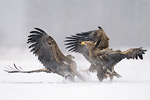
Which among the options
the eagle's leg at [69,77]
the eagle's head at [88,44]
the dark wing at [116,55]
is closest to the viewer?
the dark wing at [116,55]

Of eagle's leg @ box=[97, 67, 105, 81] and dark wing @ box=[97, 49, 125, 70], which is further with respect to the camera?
eagle's leg @ box=[97, 67, 105, 81]

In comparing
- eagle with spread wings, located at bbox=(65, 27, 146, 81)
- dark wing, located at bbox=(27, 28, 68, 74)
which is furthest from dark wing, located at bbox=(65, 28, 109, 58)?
dark wing, located at bbox=(27, 28, 68, 74)

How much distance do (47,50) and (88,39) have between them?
5.87 ft

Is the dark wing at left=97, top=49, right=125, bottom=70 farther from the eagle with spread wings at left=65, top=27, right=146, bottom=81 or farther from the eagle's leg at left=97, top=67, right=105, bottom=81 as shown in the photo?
the eagle's leg at left=97, top=67, right=105, bottom=81

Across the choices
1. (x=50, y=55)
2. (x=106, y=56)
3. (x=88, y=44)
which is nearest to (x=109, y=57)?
(x=106, y=56)

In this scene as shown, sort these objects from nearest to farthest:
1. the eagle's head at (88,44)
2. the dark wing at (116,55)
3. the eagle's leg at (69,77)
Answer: the dark wing at (116,55)
the eagle's head at (88,44)
the eagle's leg at (69,77)

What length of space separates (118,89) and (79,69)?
10.2ft

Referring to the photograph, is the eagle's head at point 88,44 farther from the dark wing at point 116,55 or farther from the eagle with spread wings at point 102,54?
the dark wing at point 116,55

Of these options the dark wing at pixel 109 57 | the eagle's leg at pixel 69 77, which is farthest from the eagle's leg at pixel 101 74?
the eagle's leg at pixel 69 77

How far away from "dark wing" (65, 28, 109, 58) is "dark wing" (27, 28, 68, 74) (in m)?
0.93

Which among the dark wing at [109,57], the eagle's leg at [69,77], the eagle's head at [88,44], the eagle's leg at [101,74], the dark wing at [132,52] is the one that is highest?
the eagle's head at [88,44]

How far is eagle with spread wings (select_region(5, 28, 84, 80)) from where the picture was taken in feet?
32.3

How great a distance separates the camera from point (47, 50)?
32.7 ft

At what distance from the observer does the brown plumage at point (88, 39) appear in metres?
10.5
